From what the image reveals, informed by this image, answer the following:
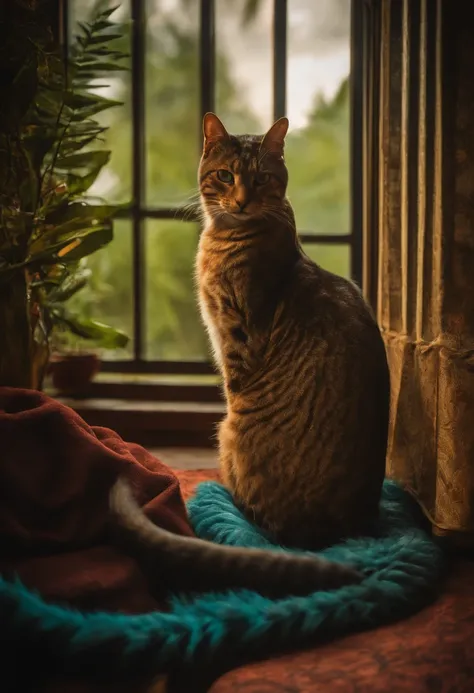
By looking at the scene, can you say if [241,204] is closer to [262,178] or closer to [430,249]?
[262,178]

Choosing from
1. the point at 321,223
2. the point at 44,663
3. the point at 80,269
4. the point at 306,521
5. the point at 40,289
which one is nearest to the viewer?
the point at 44,663

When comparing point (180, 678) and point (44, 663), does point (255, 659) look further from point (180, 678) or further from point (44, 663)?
point (44, 663)

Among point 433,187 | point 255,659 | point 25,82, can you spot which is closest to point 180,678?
point 255,659

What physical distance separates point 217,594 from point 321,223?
4.94ft

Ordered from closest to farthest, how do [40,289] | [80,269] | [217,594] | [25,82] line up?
[217,594] → [25,82] → [40,289] → [80,269]

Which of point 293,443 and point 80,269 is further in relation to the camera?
Answer: point 80,269

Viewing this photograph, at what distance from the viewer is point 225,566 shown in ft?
3.59

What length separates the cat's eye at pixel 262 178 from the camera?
153cm

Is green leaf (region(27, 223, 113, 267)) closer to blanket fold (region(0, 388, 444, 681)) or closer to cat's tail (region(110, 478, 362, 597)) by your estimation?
blanket fold (region(0, 388, 444, 681))

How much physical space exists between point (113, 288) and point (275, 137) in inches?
42.6

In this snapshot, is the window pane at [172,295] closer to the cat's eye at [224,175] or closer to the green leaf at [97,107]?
the green leaf at [97,107]

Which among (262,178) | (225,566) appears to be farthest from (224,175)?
(225,566)

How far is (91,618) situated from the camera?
96cm

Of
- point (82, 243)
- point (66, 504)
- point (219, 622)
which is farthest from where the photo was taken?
point (82, 243)
